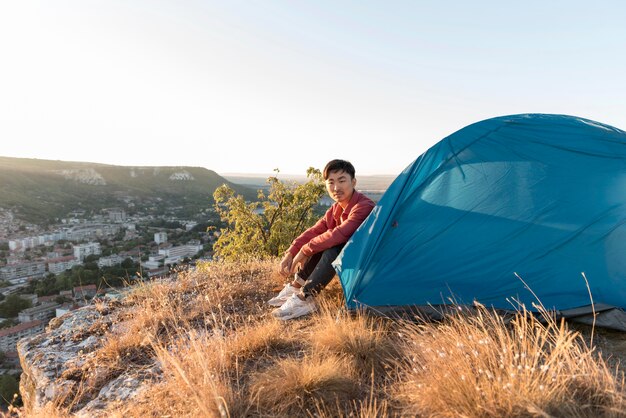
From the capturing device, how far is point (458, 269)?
11.8ft

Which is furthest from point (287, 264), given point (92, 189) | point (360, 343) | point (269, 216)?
point (92, 189)

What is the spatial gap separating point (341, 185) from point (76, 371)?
363 cm

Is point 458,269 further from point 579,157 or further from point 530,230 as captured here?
point 579,157

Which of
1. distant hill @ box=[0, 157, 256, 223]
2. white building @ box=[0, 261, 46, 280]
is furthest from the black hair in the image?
distant hill @ box=[0, 157, 256, 223]

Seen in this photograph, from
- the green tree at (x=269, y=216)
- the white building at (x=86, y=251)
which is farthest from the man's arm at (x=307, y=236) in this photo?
the white building at (x=86, y=251)

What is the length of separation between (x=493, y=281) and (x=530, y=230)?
0.65 meters

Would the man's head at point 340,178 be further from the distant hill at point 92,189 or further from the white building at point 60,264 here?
the distant hill at point 92,189

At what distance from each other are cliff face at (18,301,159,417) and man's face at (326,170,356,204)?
2.79 meters

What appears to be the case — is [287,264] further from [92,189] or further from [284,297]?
[92,189]

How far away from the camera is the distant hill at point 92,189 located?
49469 millimetres

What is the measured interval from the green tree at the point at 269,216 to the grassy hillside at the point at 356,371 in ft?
27.7

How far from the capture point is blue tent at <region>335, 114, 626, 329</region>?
11.2ft

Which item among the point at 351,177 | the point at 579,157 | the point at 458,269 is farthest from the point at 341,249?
the point at 579,157

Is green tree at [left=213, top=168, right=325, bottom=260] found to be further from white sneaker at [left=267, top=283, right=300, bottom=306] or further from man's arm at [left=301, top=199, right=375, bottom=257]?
man's arm at [left=301, top=199, right=375, bottom=257]
